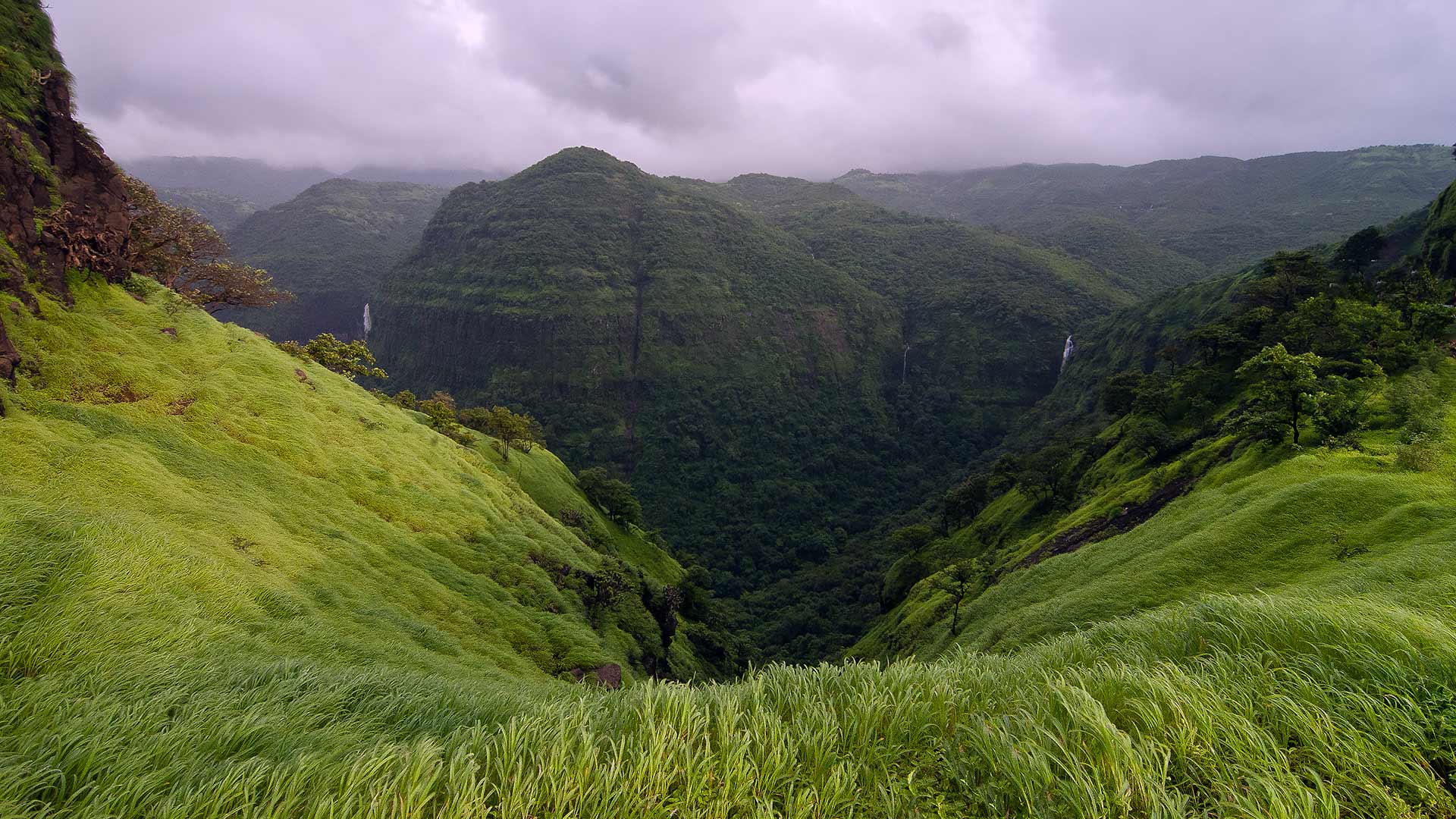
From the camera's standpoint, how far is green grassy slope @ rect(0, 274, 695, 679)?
21.8 feet

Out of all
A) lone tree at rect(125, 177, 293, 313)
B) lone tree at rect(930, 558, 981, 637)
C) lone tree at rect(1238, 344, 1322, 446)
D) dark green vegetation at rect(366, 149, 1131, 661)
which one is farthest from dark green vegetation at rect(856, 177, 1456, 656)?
dark green vegetation at rect(366, 149, 1131, 661)

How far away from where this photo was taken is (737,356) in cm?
14838

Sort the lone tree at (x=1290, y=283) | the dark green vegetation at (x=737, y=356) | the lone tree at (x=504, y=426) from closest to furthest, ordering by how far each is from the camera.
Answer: the lone tree at (x=1290, y=283) → the lone tree at (x=504, y=426) → the dark green vegetation at (x=737, y=356)

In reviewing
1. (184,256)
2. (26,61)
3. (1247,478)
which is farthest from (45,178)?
(1247,478)

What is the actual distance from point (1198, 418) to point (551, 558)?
4481 centimetres

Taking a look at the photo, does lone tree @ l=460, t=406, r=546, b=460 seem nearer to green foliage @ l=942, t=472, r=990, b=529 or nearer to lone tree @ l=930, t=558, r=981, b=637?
lone tree @ l=930, t=558, r=981, b=637

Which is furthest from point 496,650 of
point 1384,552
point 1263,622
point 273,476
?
point 1384,552

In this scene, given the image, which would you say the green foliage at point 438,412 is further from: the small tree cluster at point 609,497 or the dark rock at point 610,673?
the dark rock at point 610,673

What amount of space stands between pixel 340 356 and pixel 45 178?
801 inches

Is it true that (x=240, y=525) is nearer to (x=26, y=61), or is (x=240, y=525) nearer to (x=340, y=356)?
(x=26, y=61)

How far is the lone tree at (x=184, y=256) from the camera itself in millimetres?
21203

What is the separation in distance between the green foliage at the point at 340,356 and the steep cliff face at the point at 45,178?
16626 mm

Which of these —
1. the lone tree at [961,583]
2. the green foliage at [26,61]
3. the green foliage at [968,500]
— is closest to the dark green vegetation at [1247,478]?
the lone tree at [961,583]

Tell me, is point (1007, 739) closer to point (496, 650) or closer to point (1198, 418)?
point (496, 650)
